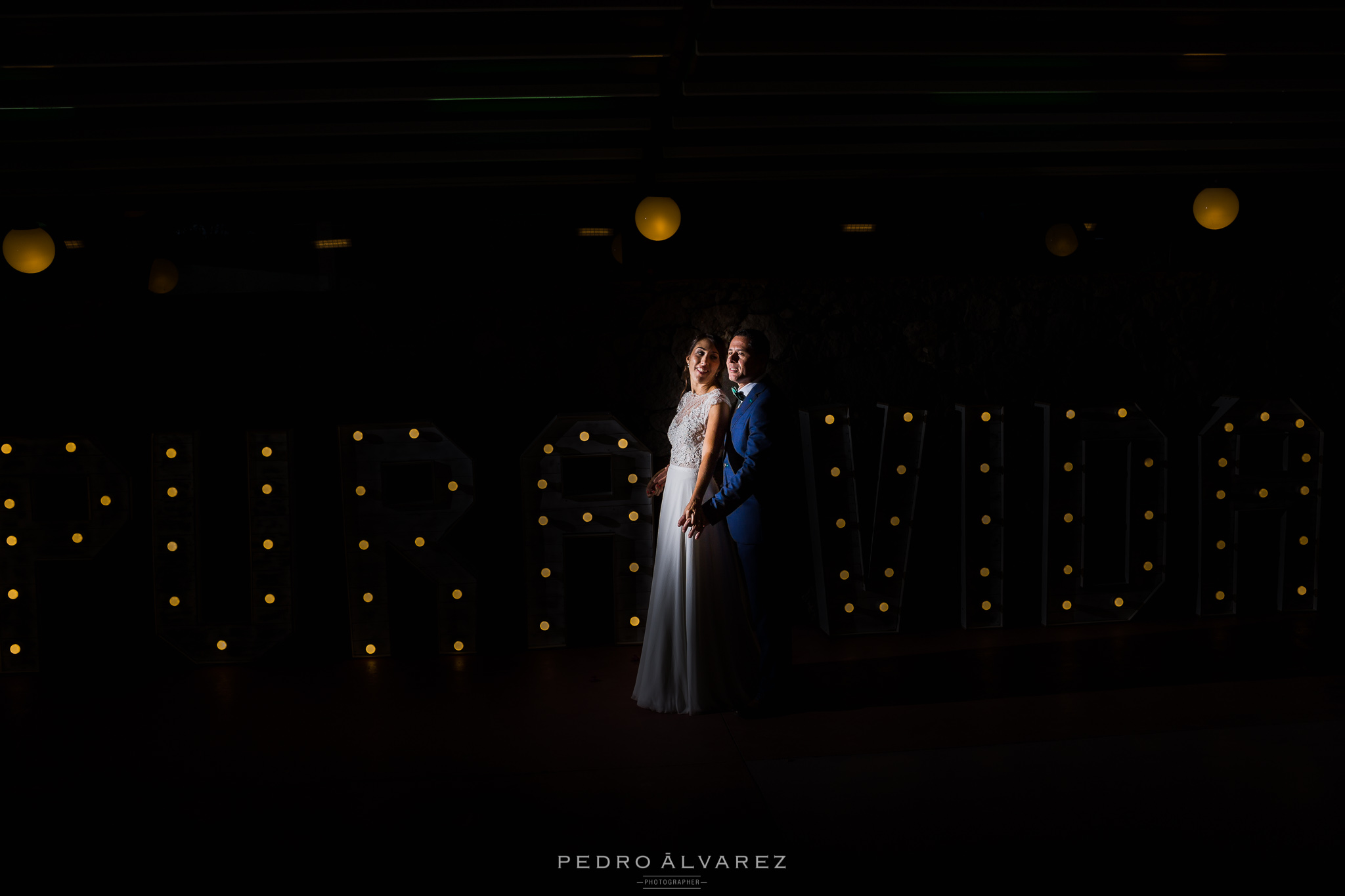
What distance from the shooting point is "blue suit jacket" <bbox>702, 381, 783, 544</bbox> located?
147 inches

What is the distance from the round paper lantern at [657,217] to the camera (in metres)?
4.59

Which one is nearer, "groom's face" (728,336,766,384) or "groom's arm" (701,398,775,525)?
"groom's arm" (701,398,775,525)

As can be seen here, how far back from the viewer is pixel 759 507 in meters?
3.85

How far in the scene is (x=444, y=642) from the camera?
4.81 m

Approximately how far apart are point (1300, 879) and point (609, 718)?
264cm

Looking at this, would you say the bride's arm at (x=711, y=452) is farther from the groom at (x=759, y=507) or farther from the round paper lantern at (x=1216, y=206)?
the round paper lantern at (x=1216, y=206)

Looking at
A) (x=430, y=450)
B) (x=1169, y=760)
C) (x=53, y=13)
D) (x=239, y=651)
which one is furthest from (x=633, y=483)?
(x=53, y=13)

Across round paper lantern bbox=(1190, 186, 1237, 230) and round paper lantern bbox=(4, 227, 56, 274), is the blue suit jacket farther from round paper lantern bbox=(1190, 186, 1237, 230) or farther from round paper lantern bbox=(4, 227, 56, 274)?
round paper lantern bbox=(4, 227, 56, 274)

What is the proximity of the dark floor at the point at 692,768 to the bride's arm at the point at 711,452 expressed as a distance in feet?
3.47

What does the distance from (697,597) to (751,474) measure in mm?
654

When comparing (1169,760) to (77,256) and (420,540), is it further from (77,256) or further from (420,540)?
(77,256)

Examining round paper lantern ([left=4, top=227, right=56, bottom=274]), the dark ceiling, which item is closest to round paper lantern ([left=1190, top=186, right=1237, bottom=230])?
the dark ceiling

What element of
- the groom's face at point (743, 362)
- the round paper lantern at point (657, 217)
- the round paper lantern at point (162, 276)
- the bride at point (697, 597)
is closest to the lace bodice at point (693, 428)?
the bride at point (697, 597)

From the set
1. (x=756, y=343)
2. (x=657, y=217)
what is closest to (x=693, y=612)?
(x=756, y=343)
